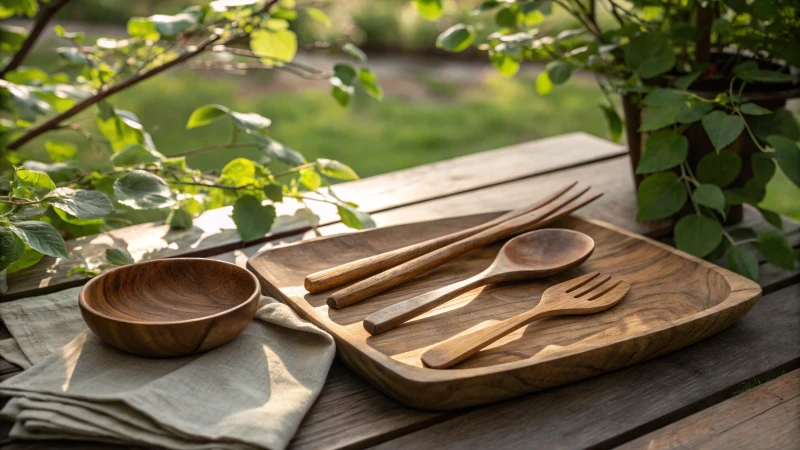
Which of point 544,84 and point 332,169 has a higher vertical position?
point 544,84

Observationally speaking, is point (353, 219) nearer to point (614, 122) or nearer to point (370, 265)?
point (370, 265)

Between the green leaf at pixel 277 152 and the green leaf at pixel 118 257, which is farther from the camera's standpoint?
the green leaf at pixel 277 152

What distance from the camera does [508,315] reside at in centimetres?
79

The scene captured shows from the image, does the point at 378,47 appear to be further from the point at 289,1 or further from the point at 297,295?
the point at 297,295

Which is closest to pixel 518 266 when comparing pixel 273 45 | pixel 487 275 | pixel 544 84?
pixel 487 275

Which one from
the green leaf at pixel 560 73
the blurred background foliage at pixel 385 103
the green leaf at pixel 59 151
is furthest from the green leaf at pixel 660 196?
the blurred background foliage at pixel 385 103

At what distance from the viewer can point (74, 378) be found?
65 cm

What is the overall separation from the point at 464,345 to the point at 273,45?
2.69ft

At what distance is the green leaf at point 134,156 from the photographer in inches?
40.3

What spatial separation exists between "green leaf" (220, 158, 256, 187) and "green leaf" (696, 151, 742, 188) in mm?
599

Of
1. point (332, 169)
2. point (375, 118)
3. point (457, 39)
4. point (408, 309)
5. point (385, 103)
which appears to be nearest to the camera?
point (408, 309)

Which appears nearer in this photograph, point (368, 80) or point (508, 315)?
point (508, 315)

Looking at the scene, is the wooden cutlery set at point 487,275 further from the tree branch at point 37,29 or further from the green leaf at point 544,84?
the tree branch at point 37,29

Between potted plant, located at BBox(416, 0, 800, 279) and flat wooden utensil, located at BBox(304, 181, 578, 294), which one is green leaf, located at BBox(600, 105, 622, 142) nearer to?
potted plant, located at BBox(416, 0, 800, 279)
